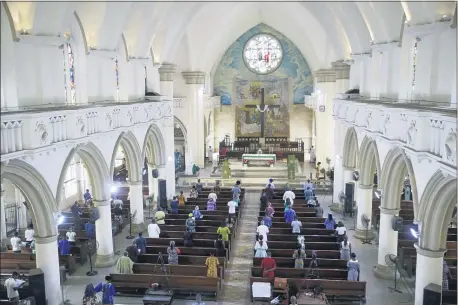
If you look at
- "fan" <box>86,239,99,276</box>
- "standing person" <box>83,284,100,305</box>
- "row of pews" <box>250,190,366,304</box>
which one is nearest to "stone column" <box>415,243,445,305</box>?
"row of pews" <box>250,190,366,304</box>

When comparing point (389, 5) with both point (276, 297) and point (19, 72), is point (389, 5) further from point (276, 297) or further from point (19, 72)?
point (19, 72)

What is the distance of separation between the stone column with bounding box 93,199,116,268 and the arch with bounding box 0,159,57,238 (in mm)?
3924

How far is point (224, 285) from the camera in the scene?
51.6 ft

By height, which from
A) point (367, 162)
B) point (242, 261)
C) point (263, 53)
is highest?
point (263, 53)

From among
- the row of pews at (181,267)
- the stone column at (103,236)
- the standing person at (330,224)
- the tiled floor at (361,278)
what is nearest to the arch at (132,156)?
the row of pews at (181,267)

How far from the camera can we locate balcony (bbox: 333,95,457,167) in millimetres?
10062

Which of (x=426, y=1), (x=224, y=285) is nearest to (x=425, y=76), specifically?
(x=426, y=1)

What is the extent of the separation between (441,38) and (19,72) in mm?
11934

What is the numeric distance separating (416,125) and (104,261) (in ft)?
40.4

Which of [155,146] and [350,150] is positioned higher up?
[155,146]

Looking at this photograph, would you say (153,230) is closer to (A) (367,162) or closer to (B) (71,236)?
(B) (71,236)

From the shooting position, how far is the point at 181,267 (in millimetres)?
15102

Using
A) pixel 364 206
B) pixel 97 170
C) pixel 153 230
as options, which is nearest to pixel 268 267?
pixel 153 230

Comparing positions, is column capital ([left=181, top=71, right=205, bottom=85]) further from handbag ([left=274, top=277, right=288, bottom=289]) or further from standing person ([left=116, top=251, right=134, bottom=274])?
handbag ([left=274, top=277, right=288, bottom=289])
